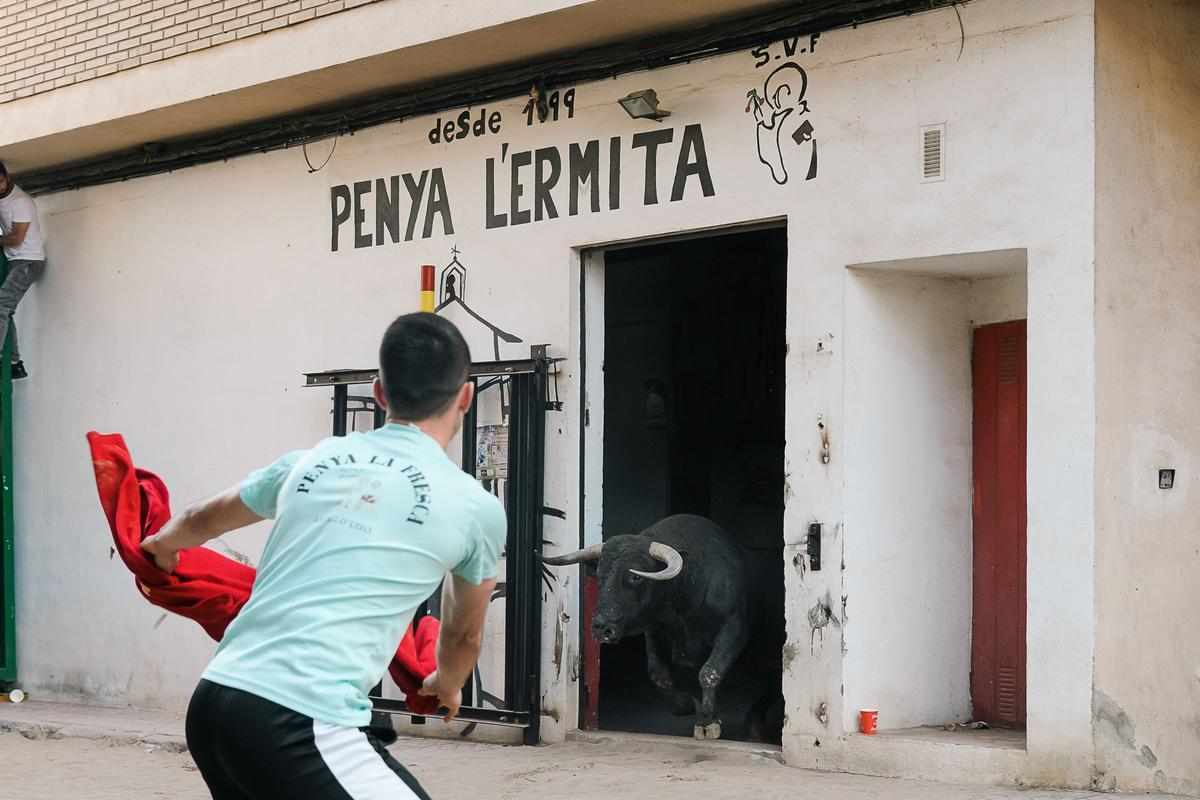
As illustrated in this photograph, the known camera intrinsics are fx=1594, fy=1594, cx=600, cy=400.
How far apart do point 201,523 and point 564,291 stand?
6162mm

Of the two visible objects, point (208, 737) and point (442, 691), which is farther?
point (442, 691)

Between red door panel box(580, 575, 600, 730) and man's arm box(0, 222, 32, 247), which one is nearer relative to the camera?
red door panel box(580, 575, 600, 730)

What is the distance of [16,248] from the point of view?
13438 mm

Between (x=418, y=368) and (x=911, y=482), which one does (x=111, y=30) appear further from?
(x=418, y=368)

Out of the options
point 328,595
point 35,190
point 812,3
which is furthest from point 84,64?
point 328,595

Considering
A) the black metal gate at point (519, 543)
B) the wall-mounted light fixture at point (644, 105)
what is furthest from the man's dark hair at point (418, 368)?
the black metal gate at point (519, 543)

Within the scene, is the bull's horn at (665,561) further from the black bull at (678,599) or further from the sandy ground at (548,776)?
the sandy ground at (548,776)

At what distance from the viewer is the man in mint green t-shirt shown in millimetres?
3543

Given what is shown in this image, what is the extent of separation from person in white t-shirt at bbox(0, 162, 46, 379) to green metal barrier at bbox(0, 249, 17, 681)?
3.5 inches

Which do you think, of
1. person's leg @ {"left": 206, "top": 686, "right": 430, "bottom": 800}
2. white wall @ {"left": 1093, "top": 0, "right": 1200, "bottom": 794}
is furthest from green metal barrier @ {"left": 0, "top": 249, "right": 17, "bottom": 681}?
person's leg @ {"left": 206, "top": 686, "right": 430, "bottom": 800}

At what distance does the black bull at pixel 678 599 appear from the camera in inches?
380

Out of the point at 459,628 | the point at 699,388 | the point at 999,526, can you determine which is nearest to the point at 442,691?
the point at 459,628

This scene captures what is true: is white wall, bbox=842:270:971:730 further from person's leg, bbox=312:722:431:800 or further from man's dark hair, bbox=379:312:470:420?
person's leg, bbox=312:722:431:800

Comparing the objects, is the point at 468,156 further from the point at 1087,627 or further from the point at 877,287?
the point at 1087,627
